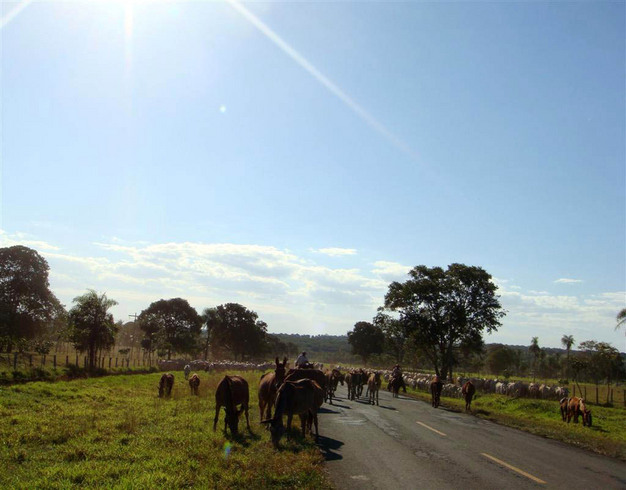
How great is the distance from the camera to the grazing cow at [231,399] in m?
13.5

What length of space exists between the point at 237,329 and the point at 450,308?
5872 cm

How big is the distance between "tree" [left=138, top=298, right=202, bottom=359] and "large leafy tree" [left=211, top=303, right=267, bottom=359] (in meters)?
9.51

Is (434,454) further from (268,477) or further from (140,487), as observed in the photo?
(140,487)

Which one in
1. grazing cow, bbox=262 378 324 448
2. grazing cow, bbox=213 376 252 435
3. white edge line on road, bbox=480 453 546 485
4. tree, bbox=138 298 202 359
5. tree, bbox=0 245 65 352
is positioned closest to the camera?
white edge line on road, bbox=480 453 546 485

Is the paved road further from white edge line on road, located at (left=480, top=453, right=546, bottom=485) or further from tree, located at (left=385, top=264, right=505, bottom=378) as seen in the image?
tree, located at (left=385, top=264, right=505, bottom=378)

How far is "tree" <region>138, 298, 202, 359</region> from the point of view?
84.1m

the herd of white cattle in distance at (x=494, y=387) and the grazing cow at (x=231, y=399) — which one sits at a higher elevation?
the grazing cow at (x=231, y=399)

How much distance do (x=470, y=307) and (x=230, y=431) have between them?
45164 millimetres

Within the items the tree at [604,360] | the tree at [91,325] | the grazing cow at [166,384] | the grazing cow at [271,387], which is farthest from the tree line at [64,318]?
the tree at [604,360]

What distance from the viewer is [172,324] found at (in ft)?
287

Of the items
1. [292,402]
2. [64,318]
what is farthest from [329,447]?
[64,318]

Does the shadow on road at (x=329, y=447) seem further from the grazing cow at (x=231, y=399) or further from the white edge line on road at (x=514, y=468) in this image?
the white edge line on road at (x=514, y=468)

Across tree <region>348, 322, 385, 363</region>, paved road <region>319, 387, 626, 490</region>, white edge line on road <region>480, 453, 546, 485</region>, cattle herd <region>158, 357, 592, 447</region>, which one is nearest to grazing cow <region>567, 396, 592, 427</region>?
cattle herd <region>158, 357, 592, 447</region>

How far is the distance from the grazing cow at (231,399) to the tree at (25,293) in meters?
50.1
